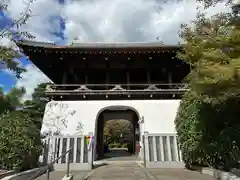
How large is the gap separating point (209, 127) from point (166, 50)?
641 centimetres

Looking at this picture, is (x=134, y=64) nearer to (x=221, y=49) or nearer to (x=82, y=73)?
(x=82, y=73)

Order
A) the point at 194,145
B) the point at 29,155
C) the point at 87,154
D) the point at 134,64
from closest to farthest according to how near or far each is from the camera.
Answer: the point at 194,145, the point at 29,155, the point at 87,154, the point at 134,64

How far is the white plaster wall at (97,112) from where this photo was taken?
1223 centimetres

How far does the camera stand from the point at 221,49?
228 inches

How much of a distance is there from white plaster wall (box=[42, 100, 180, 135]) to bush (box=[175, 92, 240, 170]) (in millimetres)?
3694

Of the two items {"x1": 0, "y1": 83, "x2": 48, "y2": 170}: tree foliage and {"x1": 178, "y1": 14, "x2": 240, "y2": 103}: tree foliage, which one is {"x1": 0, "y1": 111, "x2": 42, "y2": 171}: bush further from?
{"x1": 178, "y1": 14, "x2": 240, "y2": 103}: tree foliage

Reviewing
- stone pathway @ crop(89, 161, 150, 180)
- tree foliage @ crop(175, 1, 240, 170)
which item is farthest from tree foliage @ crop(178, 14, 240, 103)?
stone pathway @ crop(89, 161, 150, 180)

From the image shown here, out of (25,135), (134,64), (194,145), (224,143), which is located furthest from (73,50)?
(224,143)

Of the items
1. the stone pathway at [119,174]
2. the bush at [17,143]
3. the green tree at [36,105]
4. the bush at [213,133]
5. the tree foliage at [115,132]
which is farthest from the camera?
the tree foliage at [115,132]

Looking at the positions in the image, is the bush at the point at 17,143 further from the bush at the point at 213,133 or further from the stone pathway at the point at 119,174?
the bush at the point at 213,133

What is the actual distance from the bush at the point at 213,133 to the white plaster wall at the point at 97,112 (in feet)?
12.1

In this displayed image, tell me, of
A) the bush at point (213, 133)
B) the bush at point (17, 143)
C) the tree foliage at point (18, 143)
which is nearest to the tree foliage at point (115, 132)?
the tree foliage at point (18, 143)

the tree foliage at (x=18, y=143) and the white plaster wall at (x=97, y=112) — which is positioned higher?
the white plaster wall at (x=97, y=112)

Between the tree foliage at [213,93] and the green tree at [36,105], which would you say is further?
the green tree at [36,105]
